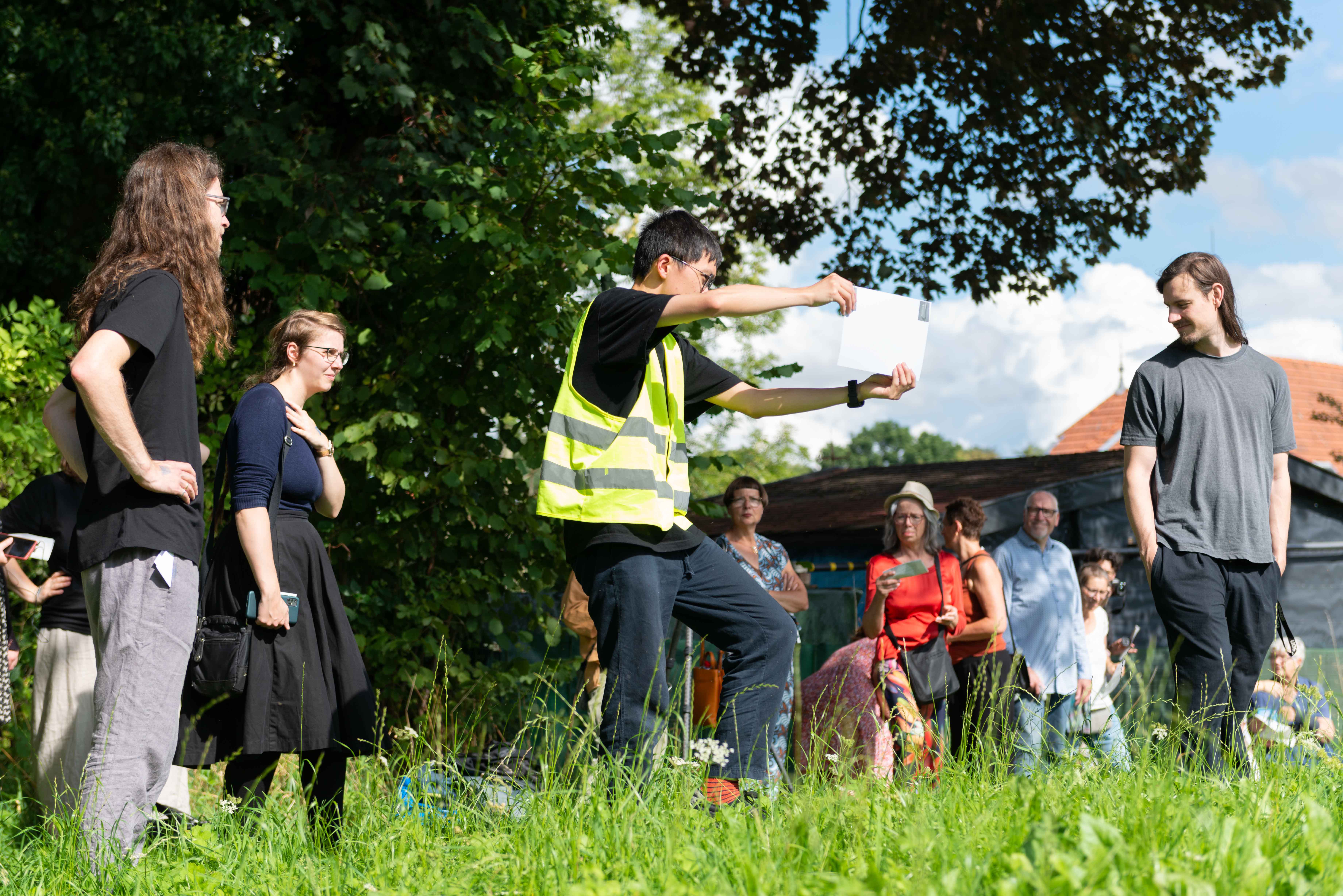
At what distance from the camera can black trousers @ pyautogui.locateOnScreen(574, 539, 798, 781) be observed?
3.23m

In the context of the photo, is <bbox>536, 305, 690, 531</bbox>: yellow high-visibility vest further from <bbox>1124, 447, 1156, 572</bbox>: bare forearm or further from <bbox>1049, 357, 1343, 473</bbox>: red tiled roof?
<bbox>1049, 357, 1343, 473</bbox>: red tiled roof

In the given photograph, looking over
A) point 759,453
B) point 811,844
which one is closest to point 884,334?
point 811,844

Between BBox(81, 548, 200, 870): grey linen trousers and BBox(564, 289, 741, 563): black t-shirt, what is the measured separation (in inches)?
43.2

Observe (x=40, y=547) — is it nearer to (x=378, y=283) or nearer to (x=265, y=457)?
(x=265, y=457)

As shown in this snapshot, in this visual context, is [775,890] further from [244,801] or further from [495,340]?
[495,340]

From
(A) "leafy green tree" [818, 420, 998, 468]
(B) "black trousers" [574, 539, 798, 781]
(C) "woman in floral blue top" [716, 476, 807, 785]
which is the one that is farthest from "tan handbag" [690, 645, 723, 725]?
(A) "leafy green tree" [818, 420, 998, 468]

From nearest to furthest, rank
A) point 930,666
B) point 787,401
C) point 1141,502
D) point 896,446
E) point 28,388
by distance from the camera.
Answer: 1. point 787,401
2. point 1141,502
3. point 930,666
4. point 28,388
5. point 896,446

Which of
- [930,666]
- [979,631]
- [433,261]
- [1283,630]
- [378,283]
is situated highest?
[433,261]

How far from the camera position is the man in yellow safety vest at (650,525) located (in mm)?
3236

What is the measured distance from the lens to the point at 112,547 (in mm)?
3006

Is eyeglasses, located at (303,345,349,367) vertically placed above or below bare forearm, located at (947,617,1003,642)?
above

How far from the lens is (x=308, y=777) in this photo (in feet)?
12.1

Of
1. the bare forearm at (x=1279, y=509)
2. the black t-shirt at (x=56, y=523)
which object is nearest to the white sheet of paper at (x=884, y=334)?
the bare forearm at (x=1279, y=509)

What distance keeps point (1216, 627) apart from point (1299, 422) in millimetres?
32386
